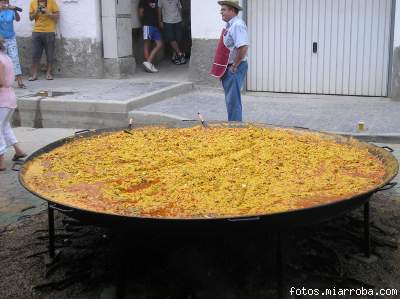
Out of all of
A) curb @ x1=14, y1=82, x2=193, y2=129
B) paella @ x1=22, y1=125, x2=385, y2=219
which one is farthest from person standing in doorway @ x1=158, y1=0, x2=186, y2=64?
paella @ x1=22, y1=125, x2=385, y2=219

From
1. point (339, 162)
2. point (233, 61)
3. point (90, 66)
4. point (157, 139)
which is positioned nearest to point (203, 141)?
point (157, 139)

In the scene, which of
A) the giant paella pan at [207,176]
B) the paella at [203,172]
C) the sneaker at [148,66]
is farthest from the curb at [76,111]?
the paella at [203,172]

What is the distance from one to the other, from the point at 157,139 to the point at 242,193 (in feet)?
5.18

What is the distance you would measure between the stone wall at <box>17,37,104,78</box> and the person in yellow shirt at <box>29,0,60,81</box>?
0.85 feet

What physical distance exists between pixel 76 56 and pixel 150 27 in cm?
177

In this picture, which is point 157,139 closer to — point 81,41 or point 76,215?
point 76,215

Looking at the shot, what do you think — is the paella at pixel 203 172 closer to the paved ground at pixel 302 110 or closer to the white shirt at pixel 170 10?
the paved ground at pixel 302 110

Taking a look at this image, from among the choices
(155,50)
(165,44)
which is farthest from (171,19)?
(165,44)

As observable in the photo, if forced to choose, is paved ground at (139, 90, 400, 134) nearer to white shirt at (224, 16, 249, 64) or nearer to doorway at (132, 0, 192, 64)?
white shirt at (224, 16, 249, 64)

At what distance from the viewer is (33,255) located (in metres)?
4.52

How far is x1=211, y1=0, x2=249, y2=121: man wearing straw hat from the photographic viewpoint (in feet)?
24.8

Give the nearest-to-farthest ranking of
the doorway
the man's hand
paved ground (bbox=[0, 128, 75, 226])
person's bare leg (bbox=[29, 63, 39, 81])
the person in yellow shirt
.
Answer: paved ground (bbox=[0, 128, 75, 226]) → the man's hand → the person in yellow shirt → person's bare leg (bbox=[29, 63, 39, 81]) → the doorway

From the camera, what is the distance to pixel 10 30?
11.6m

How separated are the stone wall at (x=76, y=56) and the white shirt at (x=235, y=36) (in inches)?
203
